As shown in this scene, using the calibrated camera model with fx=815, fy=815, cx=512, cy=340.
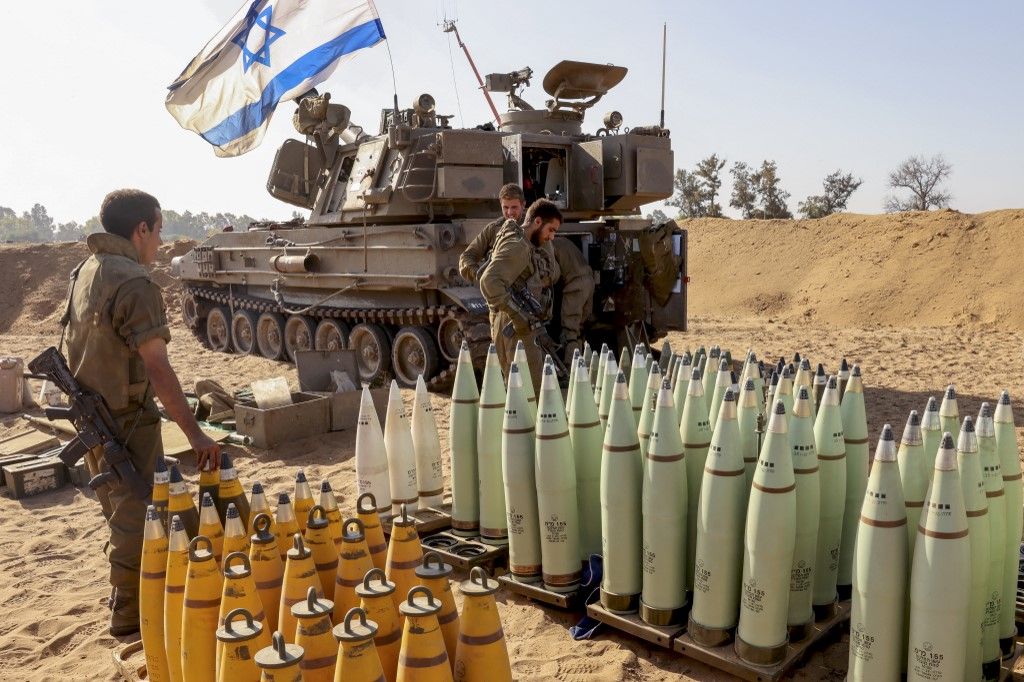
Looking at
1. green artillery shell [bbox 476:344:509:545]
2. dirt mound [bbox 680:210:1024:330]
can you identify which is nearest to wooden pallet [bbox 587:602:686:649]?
green artillery shell [bbox 476:344:509:545]

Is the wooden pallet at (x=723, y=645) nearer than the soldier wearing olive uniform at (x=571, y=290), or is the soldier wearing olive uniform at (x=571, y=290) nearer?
the wooden pallet at (x=723, y=645)

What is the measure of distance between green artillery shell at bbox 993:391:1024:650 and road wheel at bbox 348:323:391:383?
25.4 feet

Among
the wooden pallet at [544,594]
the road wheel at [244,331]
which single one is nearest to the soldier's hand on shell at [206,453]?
the wooden pallet at [544,594]

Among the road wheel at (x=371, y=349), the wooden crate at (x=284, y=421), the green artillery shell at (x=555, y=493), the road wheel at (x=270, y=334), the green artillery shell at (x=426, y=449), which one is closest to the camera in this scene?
the green artillery shell at (x=555, y=493)

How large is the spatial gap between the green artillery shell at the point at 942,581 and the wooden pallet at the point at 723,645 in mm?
511

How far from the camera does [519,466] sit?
3676mm

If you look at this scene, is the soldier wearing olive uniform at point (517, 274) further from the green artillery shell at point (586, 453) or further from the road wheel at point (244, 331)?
the road wheel at point (244, 331)

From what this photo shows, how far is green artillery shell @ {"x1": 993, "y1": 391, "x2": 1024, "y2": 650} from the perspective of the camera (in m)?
3.05

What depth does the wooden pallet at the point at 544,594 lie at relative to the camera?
3604mm

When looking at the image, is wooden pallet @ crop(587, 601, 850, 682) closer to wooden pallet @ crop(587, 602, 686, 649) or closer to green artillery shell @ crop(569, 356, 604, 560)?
wooden pallet @ crop(587, 602, 686, 649)

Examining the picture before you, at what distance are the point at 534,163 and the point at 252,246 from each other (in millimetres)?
4663

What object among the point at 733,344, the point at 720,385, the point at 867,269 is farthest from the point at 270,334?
the point at 867,269

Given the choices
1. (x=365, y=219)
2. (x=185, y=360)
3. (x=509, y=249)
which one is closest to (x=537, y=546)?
(x=509, y=249)

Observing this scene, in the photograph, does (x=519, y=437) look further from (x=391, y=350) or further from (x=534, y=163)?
(x=534, y=163)
